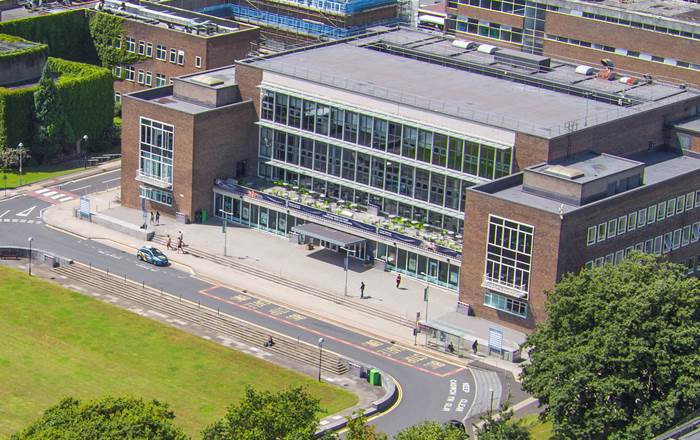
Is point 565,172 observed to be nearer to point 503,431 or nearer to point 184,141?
point 503,431

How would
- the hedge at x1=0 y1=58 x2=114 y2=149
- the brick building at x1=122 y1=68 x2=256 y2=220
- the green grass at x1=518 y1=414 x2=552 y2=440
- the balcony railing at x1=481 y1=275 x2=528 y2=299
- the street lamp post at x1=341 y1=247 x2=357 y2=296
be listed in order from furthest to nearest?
the hedge at x1=0 y1=58 x2=114 y2=149 → the brick building at x1=122 y1=68 x2=256 y2=220 → the street lamp post at x1=341 y1=247 x2=357 y2=296 → the balcony railing at x1=481 y1=275 x2=528 y2=299 → the green grass at x1=518 y1=414 x2=552 y2=440

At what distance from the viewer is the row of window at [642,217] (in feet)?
474

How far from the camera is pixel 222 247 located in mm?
163625

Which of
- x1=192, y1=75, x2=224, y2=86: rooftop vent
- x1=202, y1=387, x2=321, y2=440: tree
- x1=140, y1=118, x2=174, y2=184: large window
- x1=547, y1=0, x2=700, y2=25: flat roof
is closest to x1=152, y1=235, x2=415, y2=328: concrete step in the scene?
x1=140, y1=118, x2=174, y2=184: large window

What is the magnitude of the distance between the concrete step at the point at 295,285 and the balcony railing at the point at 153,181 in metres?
6.32

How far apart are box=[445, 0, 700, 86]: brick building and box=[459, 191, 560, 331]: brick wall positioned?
49.3 meters

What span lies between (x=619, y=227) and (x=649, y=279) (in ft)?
65.1

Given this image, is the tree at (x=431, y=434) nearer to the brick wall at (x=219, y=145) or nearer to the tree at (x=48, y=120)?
the brick wall at (x=219, y=145)

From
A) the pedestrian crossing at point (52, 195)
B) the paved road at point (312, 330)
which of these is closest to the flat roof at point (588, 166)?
the paved road at point (312, 330)

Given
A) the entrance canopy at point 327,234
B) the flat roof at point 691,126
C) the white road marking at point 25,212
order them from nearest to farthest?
the entrance canopy at point 327,234 → the flat roof at point 691,126 → the white road marking at point 25,212

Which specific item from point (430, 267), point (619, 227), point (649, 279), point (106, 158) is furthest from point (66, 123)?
point (649, 279)

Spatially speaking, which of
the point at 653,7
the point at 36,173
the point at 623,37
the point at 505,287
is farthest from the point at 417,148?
the point at 36,173

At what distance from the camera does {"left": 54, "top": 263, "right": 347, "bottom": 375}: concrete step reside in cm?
14112

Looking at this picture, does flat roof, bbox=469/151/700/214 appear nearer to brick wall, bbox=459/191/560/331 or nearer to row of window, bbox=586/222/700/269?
brick wall, bbox=459/191/560/331
